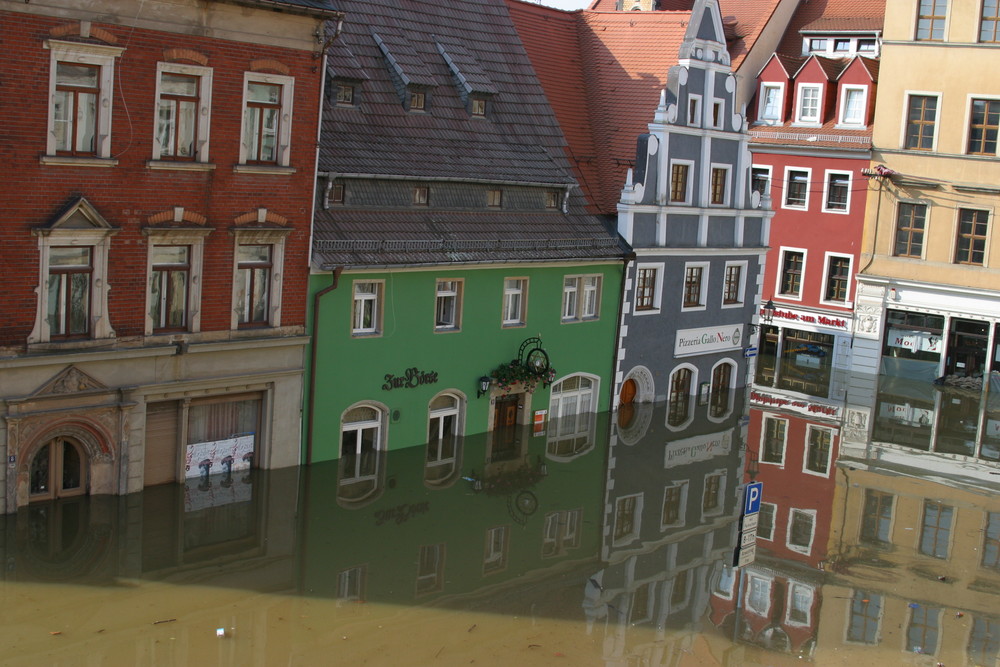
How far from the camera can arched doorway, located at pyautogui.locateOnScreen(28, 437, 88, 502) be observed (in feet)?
68.8

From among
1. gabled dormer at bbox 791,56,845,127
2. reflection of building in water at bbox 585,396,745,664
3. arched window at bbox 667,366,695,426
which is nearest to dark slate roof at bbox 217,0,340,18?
reflection of building in water at bbox 585,396,745,664

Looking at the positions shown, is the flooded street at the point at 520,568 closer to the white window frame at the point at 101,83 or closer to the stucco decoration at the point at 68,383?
the stucco decoration at the point at 68,383

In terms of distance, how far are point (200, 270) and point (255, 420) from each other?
3455 millimetres

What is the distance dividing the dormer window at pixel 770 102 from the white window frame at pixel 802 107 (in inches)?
27.8

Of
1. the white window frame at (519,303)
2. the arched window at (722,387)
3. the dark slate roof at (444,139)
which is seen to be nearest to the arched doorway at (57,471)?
the dark slate roof at (444,139)

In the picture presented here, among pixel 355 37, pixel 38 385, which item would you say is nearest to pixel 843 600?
pixel 38 385

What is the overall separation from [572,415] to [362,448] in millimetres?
7493

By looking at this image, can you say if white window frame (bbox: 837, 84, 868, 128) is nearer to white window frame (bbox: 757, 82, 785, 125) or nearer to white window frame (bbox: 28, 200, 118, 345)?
white window frame (bbox: 757, 82, 785, 125)

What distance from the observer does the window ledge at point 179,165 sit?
2130cm

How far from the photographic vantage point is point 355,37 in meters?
28.0

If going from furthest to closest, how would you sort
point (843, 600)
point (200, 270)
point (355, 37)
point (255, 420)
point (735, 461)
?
point (735, 461) < point (355, 37) < point (255, 420) < point (200, 270) < point (843, 600)

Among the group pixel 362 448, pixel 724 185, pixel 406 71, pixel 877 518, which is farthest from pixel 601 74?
pixel 877 518

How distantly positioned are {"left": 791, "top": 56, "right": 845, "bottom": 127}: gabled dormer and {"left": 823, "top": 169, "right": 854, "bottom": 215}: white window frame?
202cm

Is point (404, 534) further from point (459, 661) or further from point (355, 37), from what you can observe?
point (355, 37)
